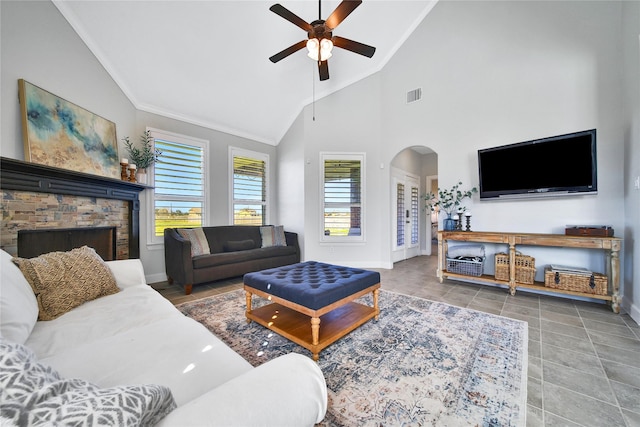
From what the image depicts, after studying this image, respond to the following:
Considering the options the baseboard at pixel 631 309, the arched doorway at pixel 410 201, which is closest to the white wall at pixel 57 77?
the arched doorway at pixel 410 201

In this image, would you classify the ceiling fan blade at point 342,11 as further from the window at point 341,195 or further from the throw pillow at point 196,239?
the throw pillow at point 196,239

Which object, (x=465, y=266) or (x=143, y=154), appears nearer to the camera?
(x=465, y=266)

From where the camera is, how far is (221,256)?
3572 mm

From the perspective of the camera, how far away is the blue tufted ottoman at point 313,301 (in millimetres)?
1790

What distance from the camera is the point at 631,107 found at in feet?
7.85

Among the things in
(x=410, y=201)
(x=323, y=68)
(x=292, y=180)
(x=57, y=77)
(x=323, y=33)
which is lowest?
(x=410, y=201)

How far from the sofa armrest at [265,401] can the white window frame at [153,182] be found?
3959mm

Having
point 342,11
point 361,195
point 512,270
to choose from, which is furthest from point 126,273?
point 512,270

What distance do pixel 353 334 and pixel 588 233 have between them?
278 cm

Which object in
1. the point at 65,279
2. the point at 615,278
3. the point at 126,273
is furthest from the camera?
the point at 615,278


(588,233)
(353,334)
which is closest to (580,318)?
(588,233)

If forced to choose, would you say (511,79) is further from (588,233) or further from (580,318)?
(580,318)

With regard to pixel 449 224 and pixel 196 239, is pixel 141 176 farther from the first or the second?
pixel 449 224

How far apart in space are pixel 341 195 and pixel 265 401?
14.4ft
